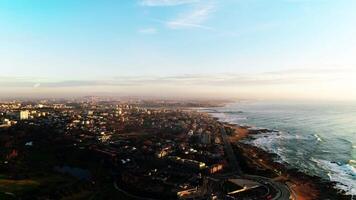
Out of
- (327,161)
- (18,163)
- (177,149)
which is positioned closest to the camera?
(18,163)

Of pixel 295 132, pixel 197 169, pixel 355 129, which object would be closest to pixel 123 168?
pixel 197 169

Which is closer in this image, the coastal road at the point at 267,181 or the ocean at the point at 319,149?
the coastal road at the point at 267,181

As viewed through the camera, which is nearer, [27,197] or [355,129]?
[27,197]

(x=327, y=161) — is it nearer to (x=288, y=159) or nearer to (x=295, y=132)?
(x=288, y=159)

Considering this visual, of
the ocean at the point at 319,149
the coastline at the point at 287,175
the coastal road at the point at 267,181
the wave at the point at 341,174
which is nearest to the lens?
the coastal road at the point at 267,181

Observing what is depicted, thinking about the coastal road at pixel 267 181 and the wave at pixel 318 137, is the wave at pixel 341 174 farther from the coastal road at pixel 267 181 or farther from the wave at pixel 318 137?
the wave at pixel 318 137

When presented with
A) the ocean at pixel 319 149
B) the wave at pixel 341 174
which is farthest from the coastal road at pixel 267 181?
the wave at pixel 341 174

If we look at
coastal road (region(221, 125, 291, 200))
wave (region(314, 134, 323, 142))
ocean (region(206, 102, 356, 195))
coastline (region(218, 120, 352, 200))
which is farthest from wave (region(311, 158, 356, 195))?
wave (region(314, 134, 323, 142))
